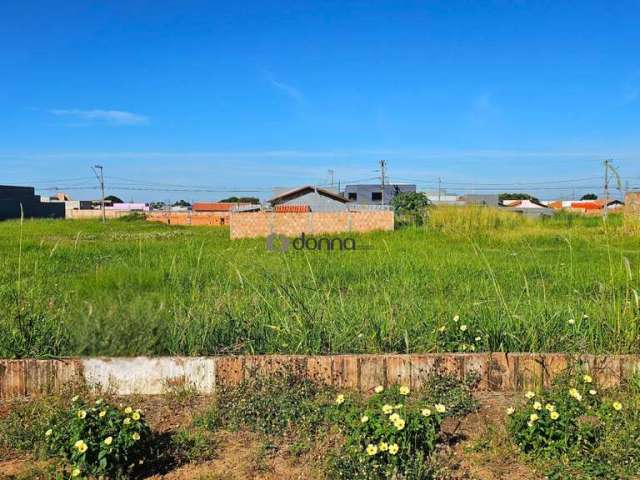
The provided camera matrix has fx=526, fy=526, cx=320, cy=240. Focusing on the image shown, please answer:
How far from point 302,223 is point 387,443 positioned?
19.3 meters

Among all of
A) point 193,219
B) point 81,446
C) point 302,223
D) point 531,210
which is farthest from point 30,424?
point 531,210

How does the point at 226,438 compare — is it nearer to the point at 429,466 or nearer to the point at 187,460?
the point at 187,460

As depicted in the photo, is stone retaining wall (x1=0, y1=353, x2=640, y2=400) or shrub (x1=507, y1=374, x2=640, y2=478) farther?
stone retaining wall (x1=0, y1=353, x2=640, y2=400)

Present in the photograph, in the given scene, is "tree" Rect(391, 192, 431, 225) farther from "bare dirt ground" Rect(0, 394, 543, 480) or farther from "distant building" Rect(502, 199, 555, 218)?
"bare dirt ground" Rect(0, 394, 543, 480)

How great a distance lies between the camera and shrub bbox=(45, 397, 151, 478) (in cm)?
215

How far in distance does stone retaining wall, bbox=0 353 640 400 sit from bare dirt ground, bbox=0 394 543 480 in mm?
355

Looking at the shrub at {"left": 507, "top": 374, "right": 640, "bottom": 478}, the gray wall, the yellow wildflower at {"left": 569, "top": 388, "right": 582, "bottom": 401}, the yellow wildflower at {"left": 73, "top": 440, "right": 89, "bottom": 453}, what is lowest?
the shrub at {"left": 507, "top": 374, "right": 640, "bottom": 478}

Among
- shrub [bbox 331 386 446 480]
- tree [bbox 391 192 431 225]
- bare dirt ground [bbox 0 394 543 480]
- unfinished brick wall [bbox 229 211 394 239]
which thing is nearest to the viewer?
shrub [bbox 331 386 446 480]

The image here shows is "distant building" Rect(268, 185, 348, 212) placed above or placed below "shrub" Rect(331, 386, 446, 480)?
above

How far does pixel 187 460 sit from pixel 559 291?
15.1ft

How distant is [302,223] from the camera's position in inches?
843

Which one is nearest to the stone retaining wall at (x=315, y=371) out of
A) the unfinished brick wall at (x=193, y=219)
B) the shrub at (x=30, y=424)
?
the shrub at (x=30, y=424)

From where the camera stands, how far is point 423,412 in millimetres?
2275

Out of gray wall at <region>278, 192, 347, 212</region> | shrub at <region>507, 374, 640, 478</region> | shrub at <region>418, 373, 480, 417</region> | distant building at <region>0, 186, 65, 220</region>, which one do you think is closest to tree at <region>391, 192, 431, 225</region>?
gray wall at <region>278, 192, 347, 212</region>
